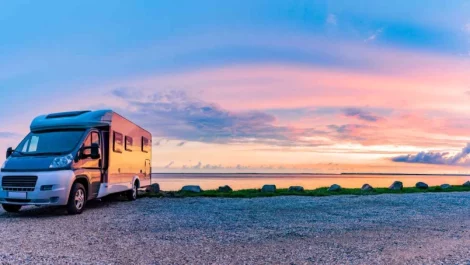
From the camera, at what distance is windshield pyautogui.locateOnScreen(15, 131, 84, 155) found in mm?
13344

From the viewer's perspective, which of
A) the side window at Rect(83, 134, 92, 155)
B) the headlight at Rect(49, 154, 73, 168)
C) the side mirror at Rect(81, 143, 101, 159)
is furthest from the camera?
the side window at Rect(83, 134, 92, 155)

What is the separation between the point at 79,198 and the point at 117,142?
2707 mm

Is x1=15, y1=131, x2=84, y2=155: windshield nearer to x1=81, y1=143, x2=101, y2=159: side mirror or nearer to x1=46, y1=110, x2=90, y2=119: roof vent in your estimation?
x1=81, y1=143, x2=101, y2=159: side mirror

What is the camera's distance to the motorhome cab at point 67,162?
12.6 metres

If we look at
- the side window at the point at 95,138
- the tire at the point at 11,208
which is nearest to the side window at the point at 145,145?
the side window at the point at 95,138

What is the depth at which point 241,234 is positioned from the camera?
31.4 feet

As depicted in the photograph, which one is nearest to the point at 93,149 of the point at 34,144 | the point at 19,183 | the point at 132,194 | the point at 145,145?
the point at 34,144

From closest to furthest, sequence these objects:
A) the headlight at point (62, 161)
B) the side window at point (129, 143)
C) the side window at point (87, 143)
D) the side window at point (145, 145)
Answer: the headlight at point (62, 161), the side window at point (87, 143), the side window at point (129, 143), the side window at point (145, 145)

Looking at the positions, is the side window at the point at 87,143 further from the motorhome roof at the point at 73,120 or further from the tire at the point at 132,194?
the tire at the point at 132,194

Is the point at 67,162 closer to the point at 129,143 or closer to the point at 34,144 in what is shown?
Result: the point at 34,144

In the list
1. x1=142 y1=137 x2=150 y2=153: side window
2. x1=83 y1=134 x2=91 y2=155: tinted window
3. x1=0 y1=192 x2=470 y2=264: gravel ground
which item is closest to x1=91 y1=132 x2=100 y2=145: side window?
x1=83 y1=134 x2=91 y2=155: tinted window

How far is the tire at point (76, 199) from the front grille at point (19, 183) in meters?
1.05

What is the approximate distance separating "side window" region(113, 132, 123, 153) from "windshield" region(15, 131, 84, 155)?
1.59m

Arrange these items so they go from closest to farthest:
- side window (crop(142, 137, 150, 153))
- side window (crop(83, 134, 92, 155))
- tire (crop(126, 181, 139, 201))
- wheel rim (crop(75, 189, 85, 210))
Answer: wheel rim (crop(75, 189, 85, 210)) < side window (crop(83, 134, 92, 155)) < tire (crop(126, 181, 139, 201)) < side window (crop(142, 137, 150, 153))
